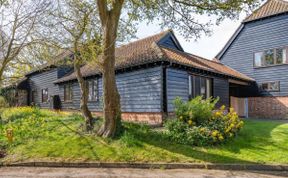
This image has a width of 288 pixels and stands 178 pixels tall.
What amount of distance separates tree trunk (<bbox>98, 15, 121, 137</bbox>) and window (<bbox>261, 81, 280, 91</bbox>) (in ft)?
49.7

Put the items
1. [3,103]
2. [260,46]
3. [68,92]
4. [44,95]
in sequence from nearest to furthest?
[260,46]
[68,92]
[3,103]
[44,95]

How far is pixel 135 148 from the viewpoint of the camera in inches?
358

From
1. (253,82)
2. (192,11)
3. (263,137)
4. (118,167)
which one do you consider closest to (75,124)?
(118,167)

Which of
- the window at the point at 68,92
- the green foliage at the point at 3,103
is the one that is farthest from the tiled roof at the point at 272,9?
the green foliage at the point at 3,103

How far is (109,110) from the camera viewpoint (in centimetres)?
1029

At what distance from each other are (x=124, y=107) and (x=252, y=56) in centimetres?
1271

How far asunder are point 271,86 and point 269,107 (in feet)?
5.62

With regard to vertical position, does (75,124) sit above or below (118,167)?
above

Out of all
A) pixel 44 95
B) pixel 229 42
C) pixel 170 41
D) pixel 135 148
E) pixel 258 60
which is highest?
pixel 229 42

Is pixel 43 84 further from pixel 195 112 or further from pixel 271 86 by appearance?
pixel 271 86

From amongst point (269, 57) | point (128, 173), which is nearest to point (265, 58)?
point (269, 57)

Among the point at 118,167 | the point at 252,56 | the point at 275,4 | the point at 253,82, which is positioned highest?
the point at 275,4

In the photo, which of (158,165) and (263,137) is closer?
(158,165)

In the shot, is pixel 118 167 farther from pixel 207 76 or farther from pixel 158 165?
pixel 207 76
